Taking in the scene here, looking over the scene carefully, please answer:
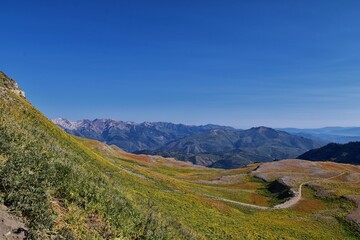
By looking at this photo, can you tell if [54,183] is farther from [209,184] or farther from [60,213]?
[209,184]

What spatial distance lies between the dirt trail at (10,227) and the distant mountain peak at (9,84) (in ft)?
156

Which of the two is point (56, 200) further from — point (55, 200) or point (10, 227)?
point (10, 227)

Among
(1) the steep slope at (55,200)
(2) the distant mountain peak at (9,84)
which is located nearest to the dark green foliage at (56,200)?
(1) the steep slope at (55,200)

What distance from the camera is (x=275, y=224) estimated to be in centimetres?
5481

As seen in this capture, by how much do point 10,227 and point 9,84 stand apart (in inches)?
2104

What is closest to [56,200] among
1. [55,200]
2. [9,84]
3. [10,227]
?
[55,200]

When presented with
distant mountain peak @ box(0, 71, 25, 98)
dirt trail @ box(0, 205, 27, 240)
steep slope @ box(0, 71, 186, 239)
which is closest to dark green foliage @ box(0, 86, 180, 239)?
steep slope @ box(0, 71, 186, 239)

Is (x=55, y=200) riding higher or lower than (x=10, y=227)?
higher

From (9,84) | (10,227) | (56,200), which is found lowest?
(10,227)

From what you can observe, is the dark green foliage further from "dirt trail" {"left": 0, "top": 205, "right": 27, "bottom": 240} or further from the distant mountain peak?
the distant mountain peak

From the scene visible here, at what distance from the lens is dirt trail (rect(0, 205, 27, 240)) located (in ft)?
34.3

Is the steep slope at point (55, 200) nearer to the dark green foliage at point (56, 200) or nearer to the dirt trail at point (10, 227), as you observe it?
the dark green foliage at point (56, 200)

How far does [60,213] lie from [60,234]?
1.59 m

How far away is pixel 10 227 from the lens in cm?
1078
